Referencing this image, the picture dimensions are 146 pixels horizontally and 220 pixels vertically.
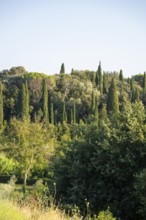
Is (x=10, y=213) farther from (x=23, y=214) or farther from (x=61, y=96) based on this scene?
(x=61, y=96)

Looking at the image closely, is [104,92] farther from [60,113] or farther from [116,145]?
[116,145]

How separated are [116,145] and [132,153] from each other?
87 cm

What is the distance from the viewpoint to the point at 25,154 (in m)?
32.1

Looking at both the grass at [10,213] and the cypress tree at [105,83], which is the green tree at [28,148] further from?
the cypress tree at [105,83]

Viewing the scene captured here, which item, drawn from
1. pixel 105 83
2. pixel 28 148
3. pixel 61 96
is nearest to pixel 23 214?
pixel 28 148

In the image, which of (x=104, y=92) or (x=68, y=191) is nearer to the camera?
(x=68, y=191)

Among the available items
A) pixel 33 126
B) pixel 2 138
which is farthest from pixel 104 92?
pixel 33 126

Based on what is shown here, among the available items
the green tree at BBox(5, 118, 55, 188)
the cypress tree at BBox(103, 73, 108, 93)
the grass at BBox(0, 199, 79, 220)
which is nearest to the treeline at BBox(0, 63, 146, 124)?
the cypress tree at BBox(103, 73, 108, 93)

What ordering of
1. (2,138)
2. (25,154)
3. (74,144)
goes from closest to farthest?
1. (74,144)
2. (25,154)
3. (2,138)

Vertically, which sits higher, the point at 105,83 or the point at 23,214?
the point at 105,83

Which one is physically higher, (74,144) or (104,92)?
(104,92)

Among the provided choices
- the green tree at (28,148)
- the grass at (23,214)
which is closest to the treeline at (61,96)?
the green tree at (28,148)

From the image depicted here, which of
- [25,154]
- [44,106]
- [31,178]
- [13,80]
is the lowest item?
[31,178]

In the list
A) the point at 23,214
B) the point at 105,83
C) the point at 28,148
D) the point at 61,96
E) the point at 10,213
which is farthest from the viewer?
the point at 105,83
